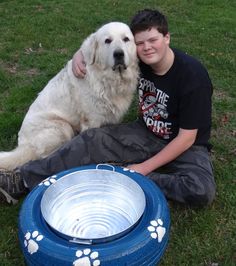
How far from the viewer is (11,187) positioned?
3.18m

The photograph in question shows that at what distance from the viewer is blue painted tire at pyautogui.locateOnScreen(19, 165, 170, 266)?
6.94 feet

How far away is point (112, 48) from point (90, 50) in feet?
0.79

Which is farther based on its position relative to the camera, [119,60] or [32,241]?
[119,60]

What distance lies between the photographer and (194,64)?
122 inches

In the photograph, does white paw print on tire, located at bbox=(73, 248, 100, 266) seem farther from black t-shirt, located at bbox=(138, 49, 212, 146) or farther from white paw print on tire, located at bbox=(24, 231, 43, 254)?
black t-shirt, located at bbox=(138, 49, 212, 146)

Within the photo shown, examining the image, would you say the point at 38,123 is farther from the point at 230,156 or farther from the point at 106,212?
the point at 230,156

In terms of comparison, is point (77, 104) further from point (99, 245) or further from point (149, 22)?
point (99, 245)

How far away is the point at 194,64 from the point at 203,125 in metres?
0.45

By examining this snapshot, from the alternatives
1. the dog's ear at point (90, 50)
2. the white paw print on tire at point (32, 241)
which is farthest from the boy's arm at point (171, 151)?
the white paw print on tire at point (32, 241)

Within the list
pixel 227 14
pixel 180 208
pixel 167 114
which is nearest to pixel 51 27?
pixel 227 14

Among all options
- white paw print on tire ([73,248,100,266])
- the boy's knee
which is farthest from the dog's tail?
white paw print on tire ([73,248,100,266])

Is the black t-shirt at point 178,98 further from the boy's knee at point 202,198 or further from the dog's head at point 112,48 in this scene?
the boy's knee at point 202,198

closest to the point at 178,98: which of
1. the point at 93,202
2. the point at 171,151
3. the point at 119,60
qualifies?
the point at 171,151

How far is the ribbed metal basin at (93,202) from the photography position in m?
2.57
